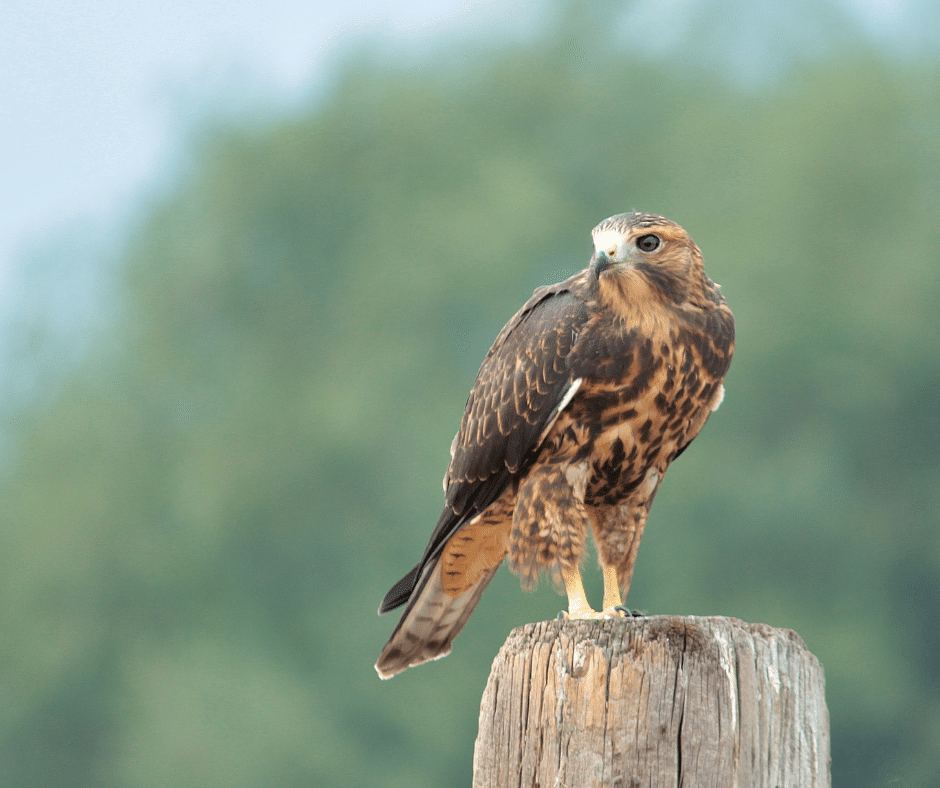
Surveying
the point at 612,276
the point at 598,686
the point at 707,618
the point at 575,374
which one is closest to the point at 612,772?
the point at 598,686

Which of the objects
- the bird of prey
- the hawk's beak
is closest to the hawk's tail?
the bird of prey

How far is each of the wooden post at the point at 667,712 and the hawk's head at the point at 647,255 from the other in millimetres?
1173

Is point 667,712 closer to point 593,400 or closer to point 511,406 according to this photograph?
point 593,400

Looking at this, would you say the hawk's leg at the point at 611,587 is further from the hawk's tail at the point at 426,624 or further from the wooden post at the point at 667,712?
the wooden post at the point at 667,712

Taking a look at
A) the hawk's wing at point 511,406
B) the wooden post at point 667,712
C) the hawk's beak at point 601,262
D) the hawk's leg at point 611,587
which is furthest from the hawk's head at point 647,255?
the wooden post at point 667,712

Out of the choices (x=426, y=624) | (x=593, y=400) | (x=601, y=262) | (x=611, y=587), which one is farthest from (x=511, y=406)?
(x=426, y=624)

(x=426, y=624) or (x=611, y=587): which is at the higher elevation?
(x=611, y=587)

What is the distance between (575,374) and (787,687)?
3.98ft

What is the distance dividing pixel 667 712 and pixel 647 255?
146 centimetres

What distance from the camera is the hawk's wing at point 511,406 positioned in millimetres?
3236

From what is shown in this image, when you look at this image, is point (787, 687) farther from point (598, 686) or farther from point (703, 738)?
point (598, 686)

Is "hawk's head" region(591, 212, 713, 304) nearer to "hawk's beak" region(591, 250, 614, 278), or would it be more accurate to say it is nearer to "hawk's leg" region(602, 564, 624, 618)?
"hawk's beak" region(591, 250, 614, 278)

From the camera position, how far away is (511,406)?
3.37 metres

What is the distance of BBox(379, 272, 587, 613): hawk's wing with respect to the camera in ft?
10.6
